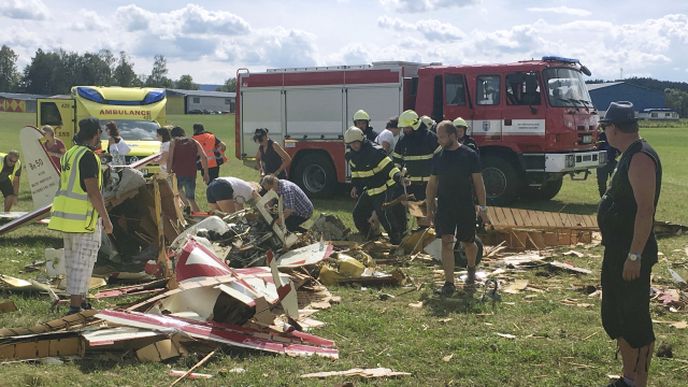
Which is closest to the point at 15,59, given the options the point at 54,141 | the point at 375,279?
the point at 54,141

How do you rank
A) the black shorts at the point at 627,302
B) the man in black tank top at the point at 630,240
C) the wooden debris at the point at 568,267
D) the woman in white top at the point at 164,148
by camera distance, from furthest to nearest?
1. the woman in white top at the point at 164,148
2. the wooden debris at the point at 568,267
3. the black shorts at the point at 627,302
4. the man in black tank top at the point at 630,240

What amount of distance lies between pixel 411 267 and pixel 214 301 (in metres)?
3.58

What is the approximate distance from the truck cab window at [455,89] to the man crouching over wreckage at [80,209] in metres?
9.16

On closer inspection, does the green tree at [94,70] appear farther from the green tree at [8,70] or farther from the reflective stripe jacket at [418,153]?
the reflective stripe jacket at [418,153]

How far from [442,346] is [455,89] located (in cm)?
946

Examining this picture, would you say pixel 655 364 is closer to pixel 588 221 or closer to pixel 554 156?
pixel 588 221

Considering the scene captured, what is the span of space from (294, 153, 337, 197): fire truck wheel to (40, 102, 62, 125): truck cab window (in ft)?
19.6

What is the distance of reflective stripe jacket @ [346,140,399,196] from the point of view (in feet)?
33.4

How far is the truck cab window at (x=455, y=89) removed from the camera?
14672 millimetres

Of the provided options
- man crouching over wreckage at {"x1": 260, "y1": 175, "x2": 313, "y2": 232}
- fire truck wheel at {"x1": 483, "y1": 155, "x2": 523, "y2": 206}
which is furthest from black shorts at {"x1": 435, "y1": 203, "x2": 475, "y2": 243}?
fire truck wheel at {"x1": 483, "y1": 155, "x2": 523, "y2": 206}

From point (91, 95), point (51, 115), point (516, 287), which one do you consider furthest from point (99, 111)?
point (516, 287)

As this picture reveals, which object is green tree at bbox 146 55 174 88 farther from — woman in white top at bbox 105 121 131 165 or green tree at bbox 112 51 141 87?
woman in white top at bbox 105 121 131 165

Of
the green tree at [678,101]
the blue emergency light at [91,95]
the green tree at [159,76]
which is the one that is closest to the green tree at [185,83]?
the green tree at [159,76]

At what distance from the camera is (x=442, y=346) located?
5.87 m
